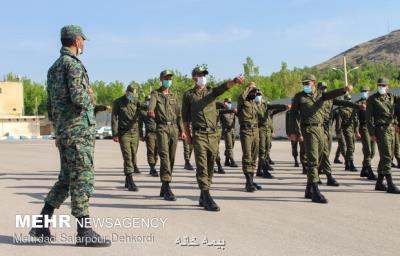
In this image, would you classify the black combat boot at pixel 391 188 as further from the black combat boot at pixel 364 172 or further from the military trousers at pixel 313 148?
the black combat boot at pixel 364 172

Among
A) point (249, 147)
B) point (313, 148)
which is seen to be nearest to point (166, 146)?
point (249, 147)

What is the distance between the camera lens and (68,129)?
5379mm

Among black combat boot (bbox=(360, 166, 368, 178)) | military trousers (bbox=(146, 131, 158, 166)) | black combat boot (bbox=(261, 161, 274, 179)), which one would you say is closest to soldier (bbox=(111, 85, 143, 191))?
military trousers (bbox=(146, 131, 158, 166))

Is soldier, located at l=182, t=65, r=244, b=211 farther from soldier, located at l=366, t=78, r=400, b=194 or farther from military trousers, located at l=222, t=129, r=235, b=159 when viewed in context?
military trousers, located at l=222, t=129, r=235, b=159

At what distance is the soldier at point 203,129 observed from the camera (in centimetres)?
769

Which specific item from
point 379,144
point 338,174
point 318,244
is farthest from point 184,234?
point 338,174

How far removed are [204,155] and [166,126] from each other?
1365mm

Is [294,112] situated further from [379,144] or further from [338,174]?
[338,174]

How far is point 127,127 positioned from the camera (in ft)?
33.6

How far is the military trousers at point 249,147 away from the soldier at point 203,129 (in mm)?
1791

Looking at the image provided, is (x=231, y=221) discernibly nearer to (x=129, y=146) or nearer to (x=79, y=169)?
(x=79, y=169)

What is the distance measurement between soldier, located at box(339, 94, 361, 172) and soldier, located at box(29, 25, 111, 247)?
29.2ft

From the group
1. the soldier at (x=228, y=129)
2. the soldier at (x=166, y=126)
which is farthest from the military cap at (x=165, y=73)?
the soldier at (x=228, y=129)

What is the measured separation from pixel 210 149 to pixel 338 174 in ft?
18.4
